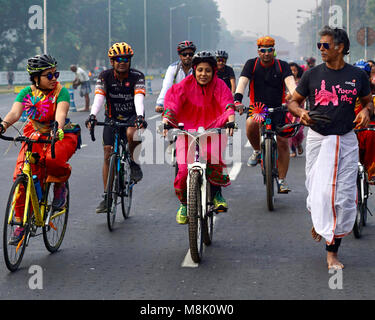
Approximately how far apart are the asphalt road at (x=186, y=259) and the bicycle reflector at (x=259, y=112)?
1.03 metres

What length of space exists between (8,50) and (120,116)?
203ft

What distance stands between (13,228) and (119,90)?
8.83 ft

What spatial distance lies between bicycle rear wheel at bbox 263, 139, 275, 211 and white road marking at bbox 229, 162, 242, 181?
261 centimetres

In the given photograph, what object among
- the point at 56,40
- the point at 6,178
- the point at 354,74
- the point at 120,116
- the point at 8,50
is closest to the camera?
the point at 354,74

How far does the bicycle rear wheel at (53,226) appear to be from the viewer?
708cm

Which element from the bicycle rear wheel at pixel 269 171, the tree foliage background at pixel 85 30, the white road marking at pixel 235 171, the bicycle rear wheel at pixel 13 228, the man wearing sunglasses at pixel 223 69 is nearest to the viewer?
the bicycle rear wheel at pixel 13 228

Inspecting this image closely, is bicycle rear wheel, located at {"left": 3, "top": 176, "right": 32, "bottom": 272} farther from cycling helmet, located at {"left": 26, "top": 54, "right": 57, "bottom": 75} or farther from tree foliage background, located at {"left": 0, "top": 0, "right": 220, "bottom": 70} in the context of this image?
tree foliage background, located at {"left": 0, "top": 0, "right": 220, "bottom": 70}

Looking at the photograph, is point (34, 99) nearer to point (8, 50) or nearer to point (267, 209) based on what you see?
point (267, 209)

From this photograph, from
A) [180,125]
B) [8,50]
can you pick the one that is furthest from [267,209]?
[8,50]

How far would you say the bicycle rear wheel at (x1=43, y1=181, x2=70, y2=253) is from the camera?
7078 mm

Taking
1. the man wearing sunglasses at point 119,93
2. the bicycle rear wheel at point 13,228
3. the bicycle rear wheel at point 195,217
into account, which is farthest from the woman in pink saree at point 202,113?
the bicycle rear wheel at point 13,228

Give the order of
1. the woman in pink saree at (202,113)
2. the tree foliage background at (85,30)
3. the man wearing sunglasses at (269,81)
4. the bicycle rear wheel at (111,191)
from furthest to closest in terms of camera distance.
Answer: the tree foliage background at (85,30) < the man wearing sunglasses at (269,81) < the bicycle rear wheel at (111,191) < the woman in pink saree at (202,113)

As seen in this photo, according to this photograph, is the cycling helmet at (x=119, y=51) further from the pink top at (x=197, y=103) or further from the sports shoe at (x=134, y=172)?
the pink top at (x=197, y=103)
